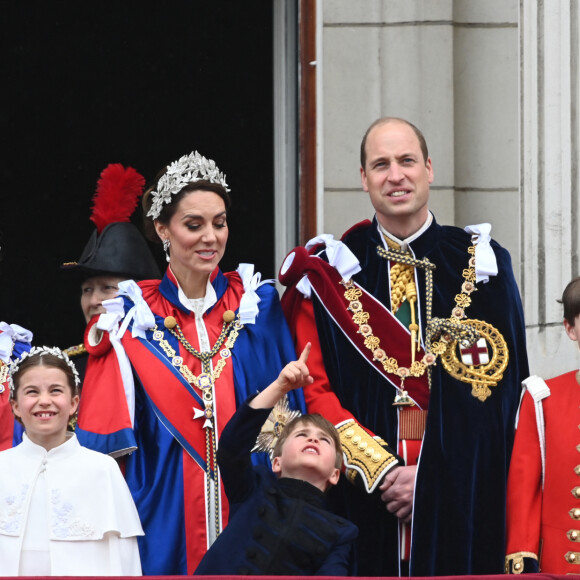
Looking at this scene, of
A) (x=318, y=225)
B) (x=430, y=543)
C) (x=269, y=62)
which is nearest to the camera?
(x=430, y=543)

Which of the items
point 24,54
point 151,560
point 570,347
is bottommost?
point 151,560

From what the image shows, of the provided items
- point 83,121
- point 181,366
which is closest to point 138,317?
point 181,366

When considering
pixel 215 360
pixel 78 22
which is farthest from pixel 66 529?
pixel 78 22

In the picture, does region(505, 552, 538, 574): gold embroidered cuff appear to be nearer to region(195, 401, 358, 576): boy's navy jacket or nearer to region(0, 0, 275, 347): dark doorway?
region(195, 401, 358, 576): boy's navy jacket

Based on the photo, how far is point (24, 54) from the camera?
8.57 metres

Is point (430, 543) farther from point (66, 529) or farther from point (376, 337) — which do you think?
point (66, 529)

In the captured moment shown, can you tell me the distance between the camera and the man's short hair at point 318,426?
14.1ft

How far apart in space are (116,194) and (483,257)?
1677 mm

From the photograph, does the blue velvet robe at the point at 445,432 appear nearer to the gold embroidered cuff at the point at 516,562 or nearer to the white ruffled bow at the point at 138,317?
the gold embroidered cuff at the point at 516,562

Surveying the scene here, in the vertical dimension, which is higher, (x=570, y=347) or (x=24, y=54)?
(x=24, y=54)

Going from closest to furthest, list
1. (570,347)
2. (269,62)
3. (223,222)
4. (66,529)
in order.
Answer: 1. (66,529)
2. (223,222)
3. (570,347)
4. (269,62)

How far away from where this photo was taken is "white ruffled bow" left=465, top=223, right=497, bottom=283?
469 cm

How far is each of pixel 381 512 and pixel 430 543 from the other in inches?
7.9

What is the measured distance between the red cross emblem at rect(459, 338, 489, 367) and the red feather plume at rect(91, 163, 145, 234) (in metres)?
1.65
